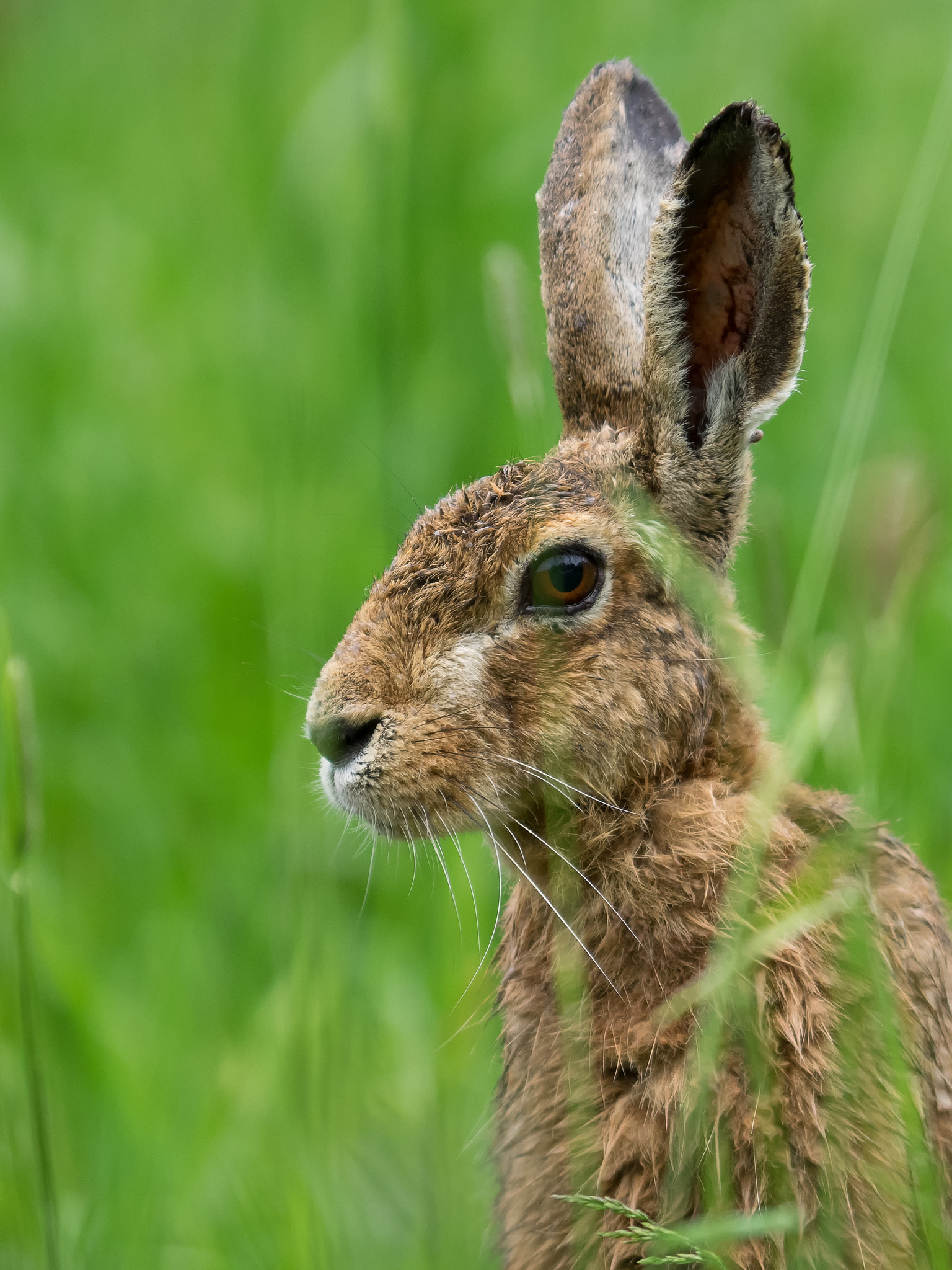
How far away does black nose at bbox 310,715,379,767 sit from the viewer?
→ 10.0 feet

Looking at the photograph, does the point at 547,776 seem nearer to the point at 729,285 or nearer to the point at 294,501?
the point at 294,501

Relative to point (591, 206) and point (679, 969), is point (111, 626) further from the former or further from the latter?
point (679, 969)

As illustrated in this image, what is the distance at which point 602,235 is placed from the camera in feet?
12.1

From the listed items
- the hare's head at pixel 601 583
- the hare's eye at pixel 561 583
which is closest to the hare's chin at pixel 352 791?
the hare's head at pixel 601 583

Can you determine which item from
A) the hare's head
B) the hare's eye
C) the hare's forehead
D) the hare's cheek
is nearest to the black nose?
the hare's head

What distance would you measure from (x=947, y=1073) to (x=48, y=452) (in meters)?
4.12

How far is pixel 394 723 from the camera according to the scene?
120 inches

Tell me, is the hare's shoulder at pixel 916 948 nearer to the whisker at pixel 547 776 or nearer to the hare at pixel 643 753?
the hare at pixel 643 753

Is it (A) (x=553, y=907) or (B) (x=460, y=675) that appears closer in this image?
(A) (x=553, y=907)

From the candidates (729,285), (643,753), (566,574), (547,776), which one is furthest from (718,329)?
(547,776)

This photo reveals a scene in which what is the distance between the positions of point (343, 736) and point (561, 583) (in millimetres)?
497

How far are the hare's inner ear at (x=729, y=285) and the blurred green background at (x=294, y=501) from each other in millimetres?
307

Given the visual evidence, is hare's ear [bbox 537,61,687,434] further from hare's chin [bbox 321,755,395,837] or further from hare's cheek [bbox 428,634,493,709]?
hare's chin [bbox 321,755,395,837]

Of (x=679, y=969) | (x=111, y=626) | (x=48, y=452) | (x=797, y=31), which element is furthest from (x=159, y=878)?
(x=797, y=31)
